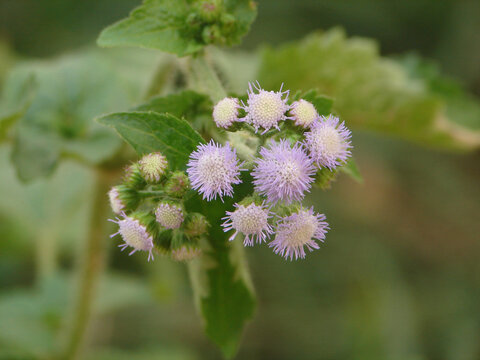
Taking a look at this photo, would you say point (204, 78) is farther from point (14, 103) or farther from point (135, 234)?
point (14, 103)

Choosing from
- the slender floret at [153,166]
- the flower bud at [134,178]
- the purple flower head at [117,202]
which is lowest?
the purple flower head at [117,202]

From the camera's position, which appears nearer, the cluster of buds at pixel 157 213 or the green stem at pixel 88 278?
the cluster of buds at pixel 157 213

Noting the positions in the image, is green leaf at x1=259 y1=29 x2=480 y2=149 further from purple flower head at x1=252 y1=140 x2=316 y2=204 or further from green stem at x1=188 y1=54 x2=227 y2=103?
purple flower head at x1=252 y1=140 x2=316 y2=204

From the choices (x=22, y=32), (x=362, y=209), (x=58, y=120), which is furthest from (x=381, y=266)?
(x=22, y=32)

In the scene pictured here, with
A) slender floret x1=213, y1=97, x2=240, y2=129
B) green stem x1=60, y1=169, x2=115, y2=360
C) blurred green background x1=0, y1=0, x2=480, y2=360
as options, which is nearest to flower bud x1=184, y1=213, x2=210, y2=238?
slender floret x1=213, y1=97, x2=240, y2=129

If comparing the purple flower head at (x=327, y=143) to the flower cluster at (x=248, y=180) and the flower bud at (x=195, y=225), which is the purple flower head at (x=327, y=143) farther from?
the flower bud at (x=195, y=225)

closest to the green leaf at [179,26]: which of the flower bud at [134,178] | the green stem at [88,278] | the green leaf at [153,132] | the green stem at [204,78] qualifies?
the green stem at [204,78]

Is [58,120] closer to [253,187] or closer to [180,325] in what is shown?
[253,187]
